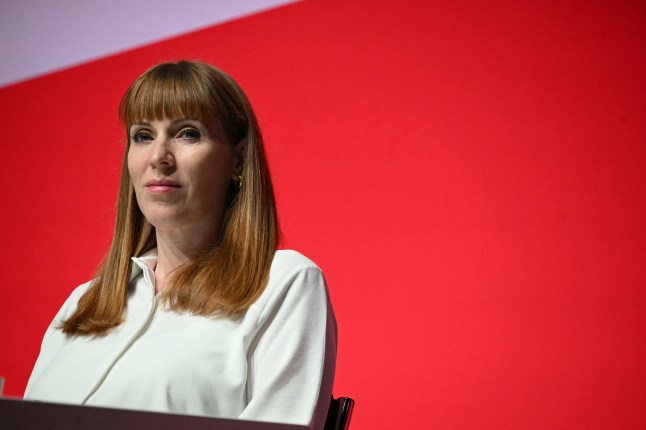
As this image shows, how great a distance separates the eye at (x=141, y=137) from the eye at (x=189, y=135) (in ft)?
0.20

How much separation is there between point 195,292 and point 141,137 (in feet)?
0.99

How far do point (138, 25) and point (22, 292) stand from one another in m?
0.96

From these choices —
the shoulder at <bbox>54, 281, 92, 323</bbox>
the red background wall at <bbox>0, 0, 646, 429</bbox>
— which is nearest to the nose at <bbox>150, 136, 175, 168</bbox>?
the shoulder at <bbox>54, 281, 92, 323</bbox>

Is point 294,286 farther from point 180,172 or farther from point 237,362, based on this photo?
point 180,172

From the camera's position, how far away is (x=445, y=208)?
2131 millimetres

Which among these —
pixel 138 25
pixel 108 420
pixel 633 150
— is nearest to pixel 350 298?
pixel 633 150

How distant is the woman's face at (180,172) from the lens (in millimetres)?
1396

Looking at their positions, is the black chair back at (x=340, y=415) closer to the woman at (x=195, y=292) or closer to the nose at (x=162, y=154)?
the woman at (x=195, y=292)

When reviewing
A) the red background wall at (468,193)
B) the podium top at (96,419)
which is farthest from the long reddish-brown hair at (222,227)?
the red background wall at (468,193)

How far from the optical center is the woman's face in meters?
1.40

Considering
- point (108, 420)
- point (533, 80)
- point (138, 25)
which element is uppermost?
point (138, 25)

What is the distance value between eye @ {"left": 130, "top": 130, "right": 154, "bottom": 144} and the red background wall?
2.96 feet

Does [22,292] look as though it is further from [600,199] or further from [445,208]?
[600,199]

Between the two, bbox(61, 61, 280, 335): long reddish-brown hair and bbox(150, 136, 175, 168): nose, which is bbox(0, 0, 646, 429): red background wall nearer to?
bbox(61, 61, 280, 335): long reddish-brown hair
